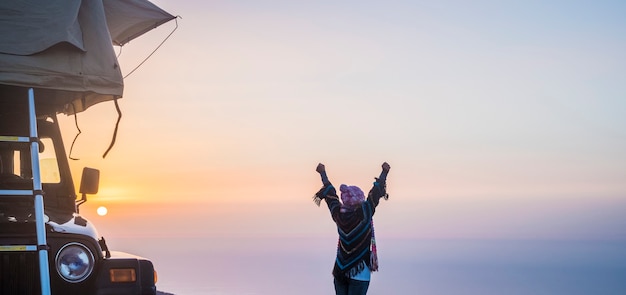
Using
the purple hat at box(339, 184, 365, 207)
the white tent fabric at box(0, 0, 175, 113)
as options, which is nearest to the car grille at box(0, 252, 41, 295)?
the white tent fabric at box(0, 0, 175, 113)

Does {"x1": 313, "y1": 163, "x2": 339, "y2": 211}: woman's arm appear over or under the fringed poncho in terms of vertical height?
over

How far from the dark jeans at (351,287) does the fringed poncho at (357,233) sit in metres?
0.09

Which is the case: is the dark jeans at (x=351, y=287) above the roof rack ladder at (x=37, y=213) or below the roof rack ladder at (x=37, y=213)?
below

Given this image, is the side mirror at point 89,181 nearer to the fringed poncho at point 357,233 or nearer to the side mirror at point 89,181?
the side mirror at point 89,181

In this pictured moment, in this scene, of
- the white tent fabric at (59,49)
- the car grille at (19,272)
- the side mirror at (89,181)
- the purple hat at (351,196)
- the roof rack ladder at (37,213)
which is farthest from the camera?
the purple hat at (351,196)

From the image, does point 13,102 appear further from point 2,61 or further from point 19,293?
point 19,293

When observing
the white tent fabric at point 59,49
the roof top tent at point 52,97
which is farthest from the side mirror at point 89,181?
the white tent fabric at point 59,49

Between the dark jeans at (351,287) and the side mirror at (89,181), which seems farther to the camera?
the dark jeans at (351,287)

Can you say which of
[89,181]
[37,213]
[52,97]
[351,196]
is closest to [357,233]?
[351,196]

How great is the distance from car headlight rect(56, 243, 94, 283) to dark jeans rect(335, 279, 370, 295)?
350cm

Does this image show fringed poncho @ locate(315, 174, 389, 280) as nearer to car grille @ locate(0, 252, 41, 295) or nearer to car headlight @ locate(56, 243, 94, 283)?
car headlight @ locate(56, 243, 94, 283)

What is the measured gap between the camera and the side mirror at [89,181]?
10.0 metres

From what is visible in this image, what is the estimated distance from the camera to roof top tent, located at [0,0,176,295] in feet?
27.7

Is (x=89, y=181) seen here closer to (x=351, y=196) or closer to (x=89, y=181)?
(x=89, y=181)
